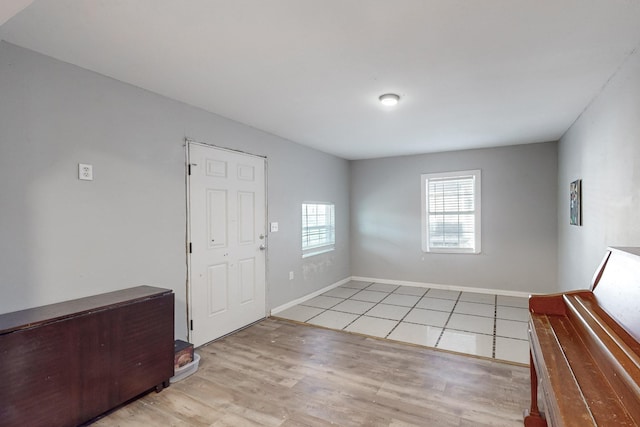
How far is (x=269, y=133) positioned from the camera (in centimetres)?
400

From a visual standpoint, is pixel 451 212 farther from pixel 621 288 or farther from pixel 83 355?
pixel 83 355

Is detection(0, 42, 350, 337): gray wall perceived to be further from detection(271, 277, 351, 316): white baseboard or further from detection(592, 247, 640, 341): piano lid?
detection(592, 247, 640, 341): piano lid

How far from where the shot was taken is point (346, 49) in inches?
78.6

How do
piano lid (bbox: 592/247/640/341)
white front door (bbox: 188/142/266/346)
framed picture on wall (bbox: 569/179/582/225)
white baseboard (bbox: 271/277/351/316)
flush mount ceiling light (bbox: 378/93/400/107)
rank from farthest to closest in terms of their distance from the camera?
white baseboard (bbox: 271/277/351/316), framed picture on wall (bbox: 569/179/582/225), white front door (bbox: 188/142/266/346), flush mount ceiling light (bbox: 378/93/400/107), piano lid (bbox: 592/247/640/341)

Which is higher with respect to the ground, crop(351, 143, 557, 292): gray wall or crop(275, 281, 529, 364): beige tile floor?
crop(351, 143, 557, 292): gray wall

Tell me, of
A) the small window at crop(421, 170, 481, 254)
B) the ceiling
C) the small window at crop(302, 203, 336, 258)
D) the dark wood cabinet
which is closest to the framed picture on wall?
the ceiling

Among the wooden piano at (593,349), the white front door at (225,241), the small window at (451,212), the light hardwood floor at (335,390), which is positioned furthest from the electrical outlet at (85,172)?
the small window at (451,212)

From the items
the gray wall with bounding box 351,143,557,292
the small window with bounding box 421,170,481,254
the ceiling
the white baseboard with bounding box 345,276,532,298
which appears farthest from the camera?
the small window with bounding box 421,170,481,254

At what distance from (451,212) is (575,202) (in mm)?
1983

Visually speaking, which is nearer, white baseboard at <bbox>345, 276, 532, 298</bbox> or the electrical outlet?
the electrical outlet

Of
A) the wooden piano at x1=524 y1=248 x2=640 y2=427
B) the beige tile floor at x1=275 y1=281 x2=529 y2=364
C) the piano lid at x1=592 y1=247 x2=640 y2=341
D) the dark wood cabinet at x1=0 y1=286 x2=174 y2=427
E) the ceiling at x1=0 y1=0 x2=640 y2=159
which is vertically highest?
the ceiling at x1=0 y1=0 x2=640 y2=159

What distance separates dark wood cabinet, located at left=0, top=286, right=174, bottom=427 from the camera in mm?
1624

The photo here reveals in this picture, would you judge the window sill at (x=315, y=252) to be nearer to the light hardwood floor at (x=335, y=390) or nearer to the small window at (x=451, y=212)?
the small window at (x=451, y=212)

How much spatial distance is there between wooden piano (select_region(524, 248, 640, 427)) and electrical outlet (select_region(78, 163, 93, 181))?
2.80 meters
